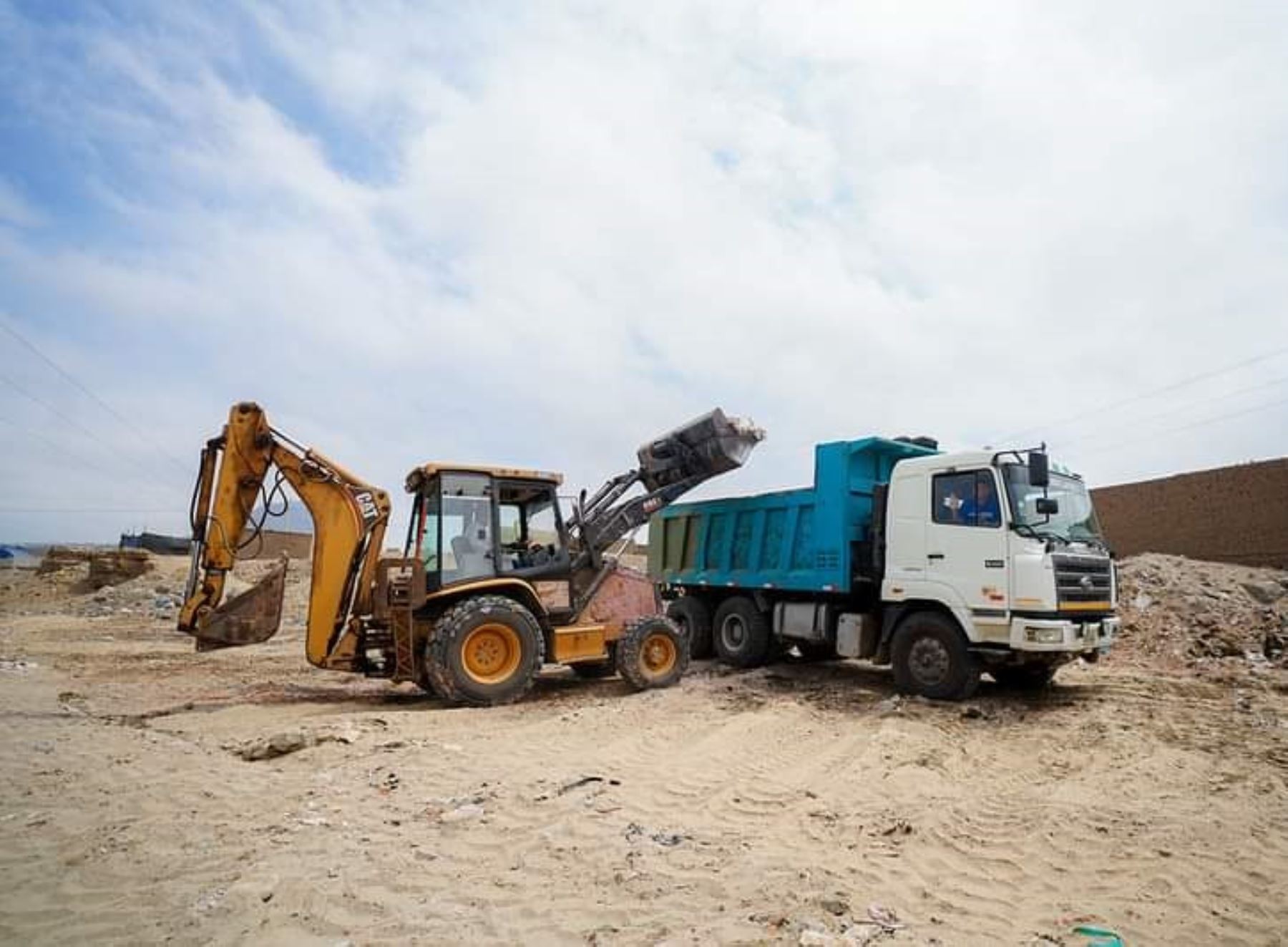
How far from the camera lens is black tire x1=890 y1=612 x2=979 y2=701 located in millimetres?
8312

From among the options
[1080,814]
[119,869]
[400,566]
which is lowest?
[119,869]

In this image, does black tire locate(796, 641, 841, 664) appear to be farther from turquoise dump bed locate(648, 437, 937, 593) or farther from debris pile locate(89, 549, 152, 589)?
debris pile locate(89, 549, 152, 589)

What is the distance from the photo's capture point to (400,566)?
8453 millimetres

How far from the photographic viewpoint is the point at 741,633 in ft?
37.7

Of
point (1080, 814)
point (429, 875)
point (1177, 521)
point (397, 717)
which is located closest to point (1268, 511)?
point (1177, 521)

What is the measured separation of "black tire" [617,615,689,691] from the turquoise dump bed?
1791 millimetres

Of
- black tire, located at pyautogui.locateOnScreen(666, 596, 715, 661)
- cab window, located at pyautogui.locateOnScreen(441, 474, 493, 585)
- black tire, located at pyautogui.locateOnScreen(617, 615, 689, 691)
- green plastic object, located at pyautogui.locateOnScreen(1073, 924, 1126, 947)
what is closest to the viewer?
green plastic object, located at pyautogui.locateOnScreen(1073, 924, 1126, 947)

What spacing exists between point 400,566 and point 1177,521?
649 inches

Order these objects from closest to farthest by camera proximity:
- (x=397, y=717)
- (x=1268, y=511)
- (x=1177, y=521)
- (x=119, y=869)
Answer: (x=119, y=869), (x=397, y=717), (x=1268, y=511), (x=1177, y=521)

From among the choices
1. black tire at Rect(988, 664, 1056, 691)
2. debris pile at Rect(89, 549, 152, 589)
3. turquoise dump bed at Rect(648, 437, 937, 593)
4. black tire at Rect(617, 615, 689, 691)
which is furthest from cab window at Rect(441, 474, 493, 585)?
debris pile at Rect(89, 549, 152, 589)

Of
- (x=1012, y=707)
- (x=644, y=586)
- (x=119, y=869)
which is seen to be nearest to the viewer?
(x=119, y=869)

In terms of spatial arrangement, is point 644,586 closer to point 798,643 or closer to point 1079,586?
point 798,643

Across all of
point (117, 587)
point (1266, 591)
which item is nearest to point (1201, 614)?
point (1266, 591)

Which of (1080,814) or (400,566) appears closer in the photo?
(1080,814)
